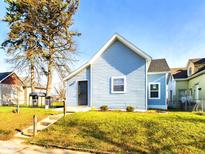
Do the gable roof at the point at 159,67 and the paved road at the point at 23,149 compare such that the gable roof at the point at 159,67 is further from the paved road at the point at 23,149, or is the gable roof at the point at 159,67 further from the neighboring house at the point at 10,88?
the neighboring house at the point at 10,88

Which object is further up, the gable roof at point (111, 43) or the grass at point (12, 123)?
the gable roof at point (111, 43)

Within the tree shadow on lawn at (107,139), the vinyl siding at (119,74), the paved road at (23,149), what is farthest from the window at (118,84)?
the paved road at (23,149)

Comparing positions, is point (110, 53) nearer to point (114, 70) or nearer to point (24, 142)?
point (114, 70)

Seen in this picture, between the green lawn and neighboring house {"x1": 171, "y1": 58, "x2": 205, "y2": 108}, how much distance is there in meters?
10.3

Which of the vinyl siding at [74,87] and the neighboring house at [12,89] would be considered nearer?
the vinyl siding at [74,87]

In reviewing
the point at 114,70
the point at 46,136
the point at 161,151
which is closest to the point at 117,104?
the point at 114,70

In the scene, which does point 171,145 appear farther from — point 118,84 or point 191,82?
point 191,82

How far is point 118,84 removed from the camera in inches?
671

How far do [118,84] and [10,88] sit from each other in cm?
2139

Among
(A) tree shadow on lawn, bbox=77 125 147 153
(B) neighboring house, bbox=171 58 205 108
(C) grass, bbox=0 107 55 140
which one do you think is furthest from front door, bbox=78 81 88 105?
(B) neighboring house, bbox=171 58 205 108

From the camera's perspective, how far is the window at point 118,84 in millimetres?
16844

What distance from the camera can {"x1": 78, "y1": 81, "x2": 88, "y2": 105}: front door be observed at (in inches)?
721

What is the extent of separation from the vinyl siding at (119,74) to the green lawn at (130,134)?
17.4ft

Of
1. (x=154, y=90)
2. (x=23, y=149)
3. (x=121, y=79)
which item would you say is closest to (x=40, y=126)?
(x=23, y=149)
